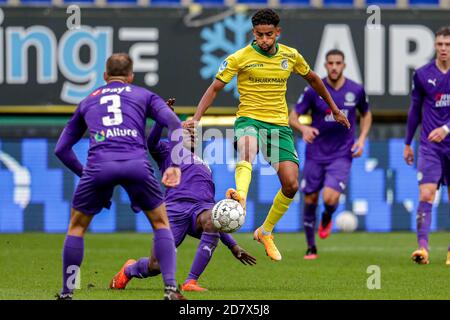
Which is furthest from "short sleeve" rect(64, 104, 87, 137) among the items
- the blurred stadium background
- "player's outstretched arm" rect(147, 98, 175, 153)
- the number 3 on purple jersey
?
the blurred stadium background

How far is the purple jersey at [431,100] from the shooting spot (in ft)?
45.3

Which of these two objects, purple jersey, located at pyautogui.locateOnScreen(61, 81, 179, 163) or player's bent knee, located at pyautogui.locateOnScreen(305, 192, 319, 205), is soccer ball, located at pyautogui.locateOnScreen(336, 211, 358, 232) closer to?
player's bent knee, located at pyautogui.locateOnScreen(305, 192, 319, 205)

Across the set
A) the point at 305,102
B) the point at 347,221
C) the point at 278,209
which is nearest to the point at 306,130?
the point at 305,102

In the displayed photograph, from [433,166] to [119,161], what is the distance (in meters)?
6.03

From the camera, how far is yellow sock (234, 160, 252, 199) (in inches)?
431

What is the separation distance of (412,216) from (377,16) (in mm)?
3681

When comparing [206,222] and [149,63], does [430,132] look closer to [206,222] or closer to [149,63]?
[206,222]

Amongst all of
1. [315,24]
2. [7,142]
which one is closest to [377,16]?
[315,24]

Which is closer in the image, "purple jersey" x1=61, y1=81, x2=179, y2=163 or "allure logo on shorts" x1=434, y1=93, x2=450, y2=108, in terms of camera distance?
"purple jersey" x1=61, y1=81, x2=179, y2=163

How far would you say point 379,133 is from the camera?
2105cm

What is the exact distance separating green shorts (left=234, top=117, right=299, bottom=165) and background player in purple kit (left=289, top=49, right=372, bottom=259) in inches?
134

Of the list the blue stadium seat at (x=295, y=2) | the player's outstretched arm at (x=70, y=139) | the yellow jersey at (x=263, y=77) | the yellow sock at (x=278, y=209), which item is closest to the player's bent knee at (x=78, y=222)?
the player's outstretched arm at (x=70, y=139)

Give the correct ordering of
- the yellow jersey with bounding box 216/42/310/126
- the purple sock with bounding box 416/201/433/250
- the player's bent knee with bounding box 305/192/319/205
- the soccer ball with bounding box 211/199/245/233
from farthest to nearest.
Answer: the player's bent knee with bounding box 305/192/319/205 < the purple sock with bounding box 416/201/433/250 < the yellow jersey with bounding box 216/42/310/126 < the soccer ball with bounding box 211/199/245/233

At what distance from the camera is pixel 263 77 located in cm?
1132
